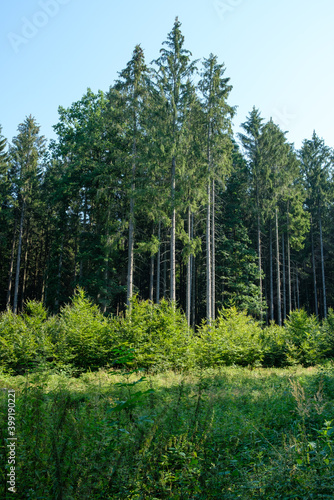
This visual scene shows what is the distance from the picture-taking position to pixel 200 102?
22391 mm

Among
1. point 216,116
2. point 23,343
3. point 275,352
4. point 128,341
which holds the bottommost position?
point 275,352

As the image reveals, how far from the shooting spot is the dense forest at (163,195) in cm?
2098

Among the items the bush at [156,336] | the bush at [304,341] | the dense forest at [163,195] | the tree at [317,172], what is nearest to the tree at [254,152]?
the dense forest at [163,195]

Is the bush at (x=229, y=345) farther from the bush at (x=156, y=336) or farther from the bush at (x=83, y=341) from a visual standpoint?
the bush at (x=83, y=341)

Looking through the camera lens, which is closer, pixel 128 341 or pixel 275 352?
pixel 128 341

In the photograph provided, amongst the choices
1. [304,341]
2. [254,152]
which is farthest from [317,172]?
[304,341]

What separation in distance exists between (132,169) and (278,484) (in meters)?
21.3

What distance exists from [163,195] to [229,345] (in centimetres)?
948

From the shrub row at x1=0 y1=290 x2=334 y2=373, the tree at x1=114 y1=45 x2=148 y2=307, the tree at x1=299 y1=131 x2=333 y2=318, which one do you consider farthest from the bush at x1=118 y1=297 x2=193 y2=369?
the tree at x1=299 y1=131 x2=333 y2=318

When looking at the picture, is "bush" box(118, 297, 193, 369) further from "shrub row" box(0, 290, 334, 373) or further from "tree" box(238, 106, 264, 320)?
"tree" box(238, 106, 264, 320)

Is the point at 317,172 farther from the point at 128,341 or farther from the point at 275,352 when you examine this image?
the point at 128,341

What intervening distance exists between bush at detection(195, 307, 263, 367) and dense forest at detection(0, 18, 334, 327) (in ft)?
7.23

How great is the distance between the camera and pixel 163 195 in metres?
20.4

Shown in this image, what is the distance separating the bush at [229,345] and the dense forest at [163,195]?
2.20 m
